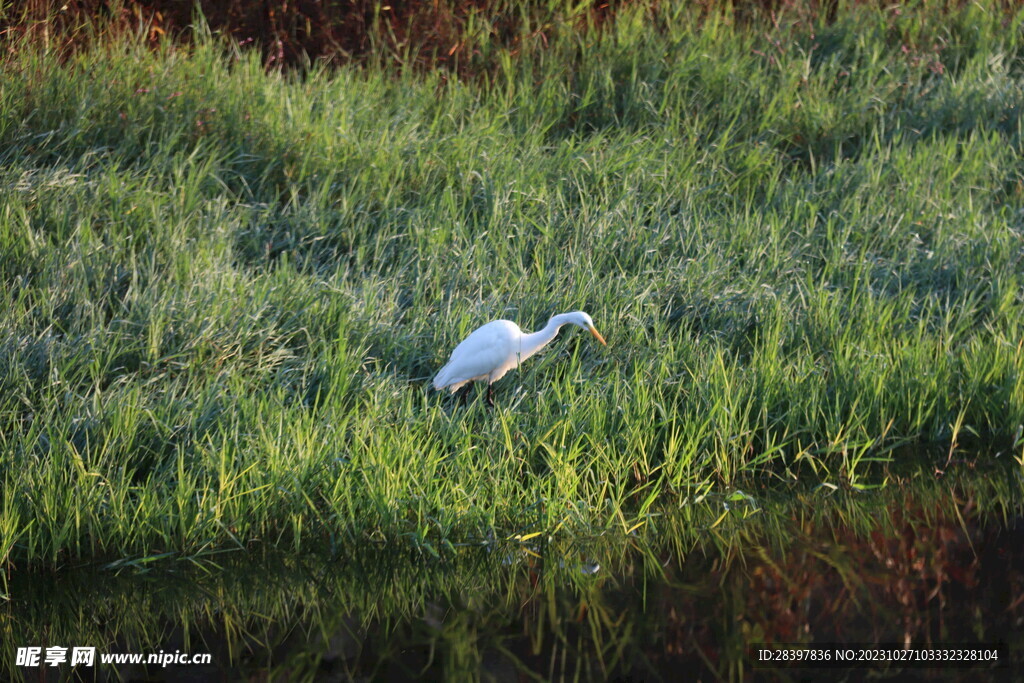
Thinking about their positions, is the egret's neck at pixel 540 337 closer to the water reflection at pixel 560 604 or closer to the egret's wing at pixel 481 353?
the egret's wing at pixel 481 353

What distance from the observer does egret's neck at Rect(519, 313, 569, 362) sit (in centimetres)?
500

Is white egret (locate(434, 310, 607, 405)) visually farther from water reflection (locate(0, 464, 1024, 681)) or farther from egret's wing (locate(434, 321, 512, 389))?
water reflection (locate(0, 464, 1024, 681))

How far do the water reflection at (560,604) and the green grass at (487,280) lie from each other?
0.54 ft

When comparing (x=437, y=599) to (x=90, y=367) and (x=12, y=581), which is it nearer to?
(x=12, y=581)

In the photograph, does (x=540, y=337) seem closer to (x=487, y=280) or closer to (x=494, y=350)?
(x=494, y=350)

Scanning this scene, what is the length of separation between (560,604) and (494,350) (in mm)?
1370

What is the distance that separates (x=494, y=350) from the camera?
4.91m

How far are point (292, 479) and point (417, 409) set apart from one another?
3.14 ft

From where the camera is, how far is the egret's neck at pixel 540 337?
500cm

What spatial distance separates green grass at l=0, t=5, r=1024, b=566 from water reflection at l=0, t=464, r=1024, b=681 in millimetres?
164

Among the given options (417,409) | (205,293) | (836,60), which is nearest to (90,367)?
(205,293)

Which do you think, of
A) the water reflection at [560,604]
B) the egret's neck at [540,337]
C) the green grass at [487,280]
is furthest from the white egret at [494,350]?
the water reflection at [560,604]

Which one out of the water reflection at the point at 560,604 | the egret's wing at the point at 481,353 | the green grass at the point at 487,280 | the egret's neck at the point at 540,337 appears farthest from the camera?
the egret's neck at the point at 540,337

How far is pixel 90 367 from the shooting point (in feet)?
15.7
